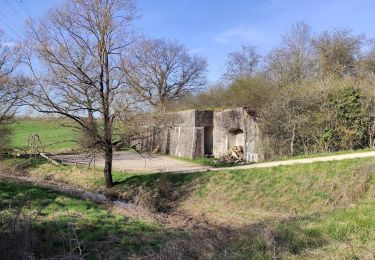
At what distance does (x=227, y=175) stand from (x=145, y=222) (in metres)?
5.73

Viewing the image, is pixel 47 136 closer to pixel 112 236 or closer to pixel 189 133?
pixel 189 133

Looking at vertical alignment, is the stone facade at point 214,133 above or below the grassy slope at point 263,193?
above

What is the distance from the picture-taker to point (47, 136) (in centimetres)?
4756

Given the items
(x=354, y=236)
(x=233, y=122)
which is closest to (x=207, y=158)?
(x=233, y=122)

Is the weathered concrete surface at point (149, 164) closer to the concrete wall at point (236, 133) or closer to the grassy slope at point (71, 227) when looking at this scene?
the concrete wall at point (236, 133)

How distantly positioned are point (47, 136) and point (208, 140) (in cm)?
2716

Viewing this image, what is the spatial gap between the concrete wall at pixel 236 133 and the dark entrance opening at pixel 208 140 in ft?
1.70

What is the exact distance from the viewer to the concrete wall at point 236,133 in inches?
869

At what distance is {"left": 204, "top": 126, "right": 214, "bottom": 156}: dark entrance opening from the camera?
2688 centimetres

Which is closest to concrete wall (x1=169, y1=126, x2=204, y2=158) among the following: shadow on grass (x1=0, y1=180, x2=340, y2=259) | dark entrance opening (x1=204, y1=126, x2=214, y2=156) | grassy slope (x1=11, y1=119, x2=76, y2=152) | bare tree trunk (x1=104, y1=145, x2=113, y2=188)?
dark entrance opening (x1=204, y1=126, x2=214, y2=156)

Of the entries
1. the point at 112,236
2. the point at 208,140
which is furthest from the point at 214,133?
the point at 112,236

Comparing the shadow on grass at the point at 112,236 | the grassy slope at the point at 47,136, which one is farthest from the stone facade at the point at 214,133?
the shadow on grass at the point at 112,236

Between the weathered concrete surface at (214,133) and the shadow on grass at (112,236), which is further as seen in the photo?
the weathered concrete surface at (214,133)

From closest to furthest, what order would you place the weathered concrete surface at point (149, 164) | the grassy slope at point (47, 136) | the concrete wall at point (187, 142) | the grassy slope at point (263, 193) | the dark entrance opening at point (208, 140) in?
the grassy slope at point (263, 193) < the weathered concrete surface at point (149, 164) < the concrete wall at point (187, 142) < the grassy slope at point (47, 136) < the dark entrance opening at point (208, 140)
